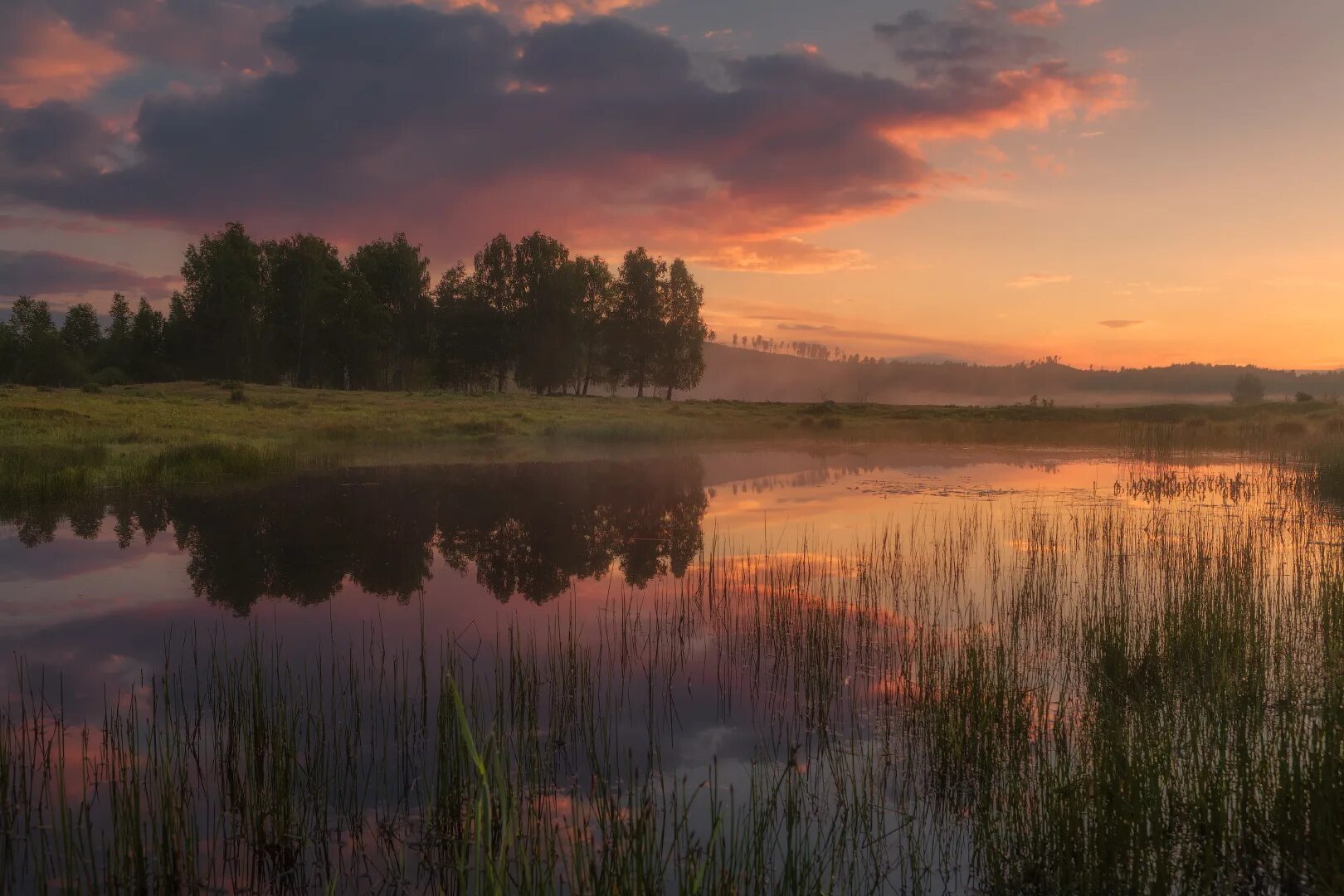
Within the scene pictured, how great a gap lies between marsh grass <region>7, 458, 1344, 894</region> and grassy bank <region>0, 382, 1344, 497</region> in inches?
799

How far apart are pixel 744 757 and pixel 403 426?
43.4 metres

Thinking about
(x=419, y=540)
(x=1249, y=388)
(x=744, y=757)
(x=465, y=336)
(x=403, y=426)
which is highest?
(x=465, y=336)

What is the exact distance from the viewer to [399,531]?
20.4 m

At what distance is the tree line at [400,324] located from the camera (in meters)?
88.1

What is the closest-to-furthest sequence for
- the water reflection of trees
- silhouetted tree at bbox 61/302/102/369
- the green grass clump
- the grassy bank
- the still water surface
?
the still water surface, the water reflection of trees, the grassy bank, the green grass clump, silhouetted tree at bbox 61/302/102/369

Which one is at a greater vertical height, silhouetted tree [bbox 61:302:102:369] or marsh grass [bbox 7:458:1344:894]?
silhouetted tree [bbox 61:302:102:369]

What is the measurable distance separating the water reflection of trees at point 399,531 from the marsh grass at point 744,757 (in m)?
3.55

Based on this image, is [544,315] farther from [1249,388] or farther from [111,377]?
[1249,388]

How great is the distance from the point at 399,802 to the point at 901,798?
4.18 metres

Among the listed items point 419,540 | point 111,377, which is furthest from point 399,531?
point 111,377

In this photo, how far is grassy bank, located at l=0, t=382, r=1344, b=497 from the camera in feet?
94.0

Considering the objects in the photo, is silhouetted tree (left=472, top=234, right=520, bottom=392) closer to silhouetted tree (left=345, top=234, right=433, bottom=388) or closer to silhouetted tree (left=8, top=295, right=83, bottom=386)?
silhouetted tree (left=345, top=234, right=433, bottom=388)

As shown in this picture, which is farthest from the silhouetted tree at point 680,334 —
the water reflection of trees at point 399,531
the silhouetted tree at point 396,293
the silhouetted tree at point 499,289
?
the water reflection of trees at point 399,531

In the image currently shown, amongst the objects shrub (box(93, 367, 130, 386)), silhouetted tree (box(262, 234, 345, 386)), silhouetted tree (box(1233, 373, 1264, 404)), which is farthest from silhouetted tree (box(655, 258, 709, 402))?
silhouetted tree (box(1233, 373, 1264, 404))
